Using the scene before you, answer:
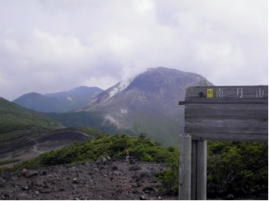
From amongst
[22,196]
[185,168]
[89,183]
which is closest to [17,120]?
[89,183]

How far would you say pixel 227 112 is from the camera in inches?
218

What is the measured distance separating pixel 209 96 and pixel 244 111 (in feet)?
1.39

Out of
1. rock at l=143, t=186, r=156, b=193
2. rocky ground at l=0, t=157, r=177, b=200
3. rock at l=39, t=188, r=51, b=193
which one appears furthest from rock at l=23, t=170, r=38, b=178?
rock at l=143, t=186, r=156, b=193

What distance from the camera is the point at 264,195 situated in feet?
27.9

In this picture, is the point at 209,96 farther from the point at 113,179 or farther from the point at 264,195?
the point at 113,179

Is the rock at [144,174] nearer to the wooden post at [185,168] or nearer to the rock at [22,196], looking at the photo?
the rock at [22,196]

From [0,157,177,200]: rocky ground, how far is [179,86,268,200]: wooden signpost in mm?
3728

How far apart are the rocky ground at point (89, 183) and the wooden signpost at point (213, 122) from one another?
3728 mm

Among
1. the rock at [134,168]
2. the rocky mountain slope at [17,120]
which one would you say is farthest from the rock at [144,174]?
the rocky mountain slope at [17,120]

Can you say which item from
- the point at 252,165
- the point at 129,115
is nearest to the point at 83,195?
the point at 252,165

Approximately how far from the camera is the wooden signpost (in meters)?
5.46

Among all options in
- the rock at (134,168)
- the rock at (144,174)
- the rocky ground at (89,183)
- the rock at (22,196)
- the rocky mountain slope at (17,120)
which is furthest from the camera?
the rocky mountain slope at (17,120)

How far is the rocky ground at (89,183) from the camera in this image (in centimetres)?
987

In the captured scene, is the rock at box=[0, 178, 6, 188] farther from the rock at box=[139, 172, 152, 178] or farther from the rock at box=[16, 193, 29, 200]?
the rock at box=[139, 172, 152, 178]
